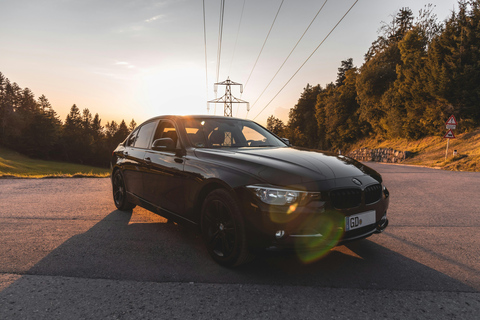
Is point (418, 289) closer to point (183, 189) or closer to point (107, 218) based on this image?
point (183, 189)

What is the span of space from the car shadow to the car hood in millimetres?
720

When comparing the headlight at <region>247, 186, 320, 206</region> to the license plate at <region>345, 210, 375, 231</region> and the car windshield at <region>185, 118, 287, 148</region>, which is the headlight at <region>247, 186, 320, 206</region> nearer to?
the license plate at <region>345, 210, 375, 231</region>

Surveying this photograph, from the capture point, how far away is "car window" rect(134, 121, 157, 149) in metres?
4.98

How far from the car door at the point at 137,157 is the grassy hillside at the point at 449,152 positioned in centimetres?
1610

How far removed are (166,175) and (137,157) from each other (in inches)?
45.7

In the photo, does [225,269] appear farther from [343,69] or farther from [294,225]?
[343,69]

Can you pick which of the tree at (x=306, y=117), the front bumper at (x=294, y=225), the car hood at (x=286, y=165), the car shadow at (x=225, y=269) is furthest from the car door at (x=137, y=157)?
the tree at (x=306, y=117)

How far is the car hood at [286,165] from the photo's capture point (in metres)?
2.90

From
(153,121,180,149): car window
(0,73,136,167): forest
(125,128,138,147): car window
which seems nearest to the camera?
(153,121,180,149): car window

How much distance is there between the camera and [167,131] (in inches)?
180

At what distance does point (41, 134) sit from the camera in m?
78.8

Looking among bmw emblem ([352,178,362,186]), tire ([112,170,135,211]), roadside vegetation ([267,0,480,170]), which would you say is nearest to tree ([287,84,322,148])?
roadside vegetation ([267,0,480,170])

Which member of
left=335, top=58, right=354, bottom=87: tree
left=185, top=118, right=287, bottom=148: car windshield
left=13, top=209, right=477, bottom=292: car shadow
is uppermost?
left=335, top=58, right=354, bottom=87: tree

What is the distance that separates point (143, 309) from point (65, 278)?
1.07 meters
